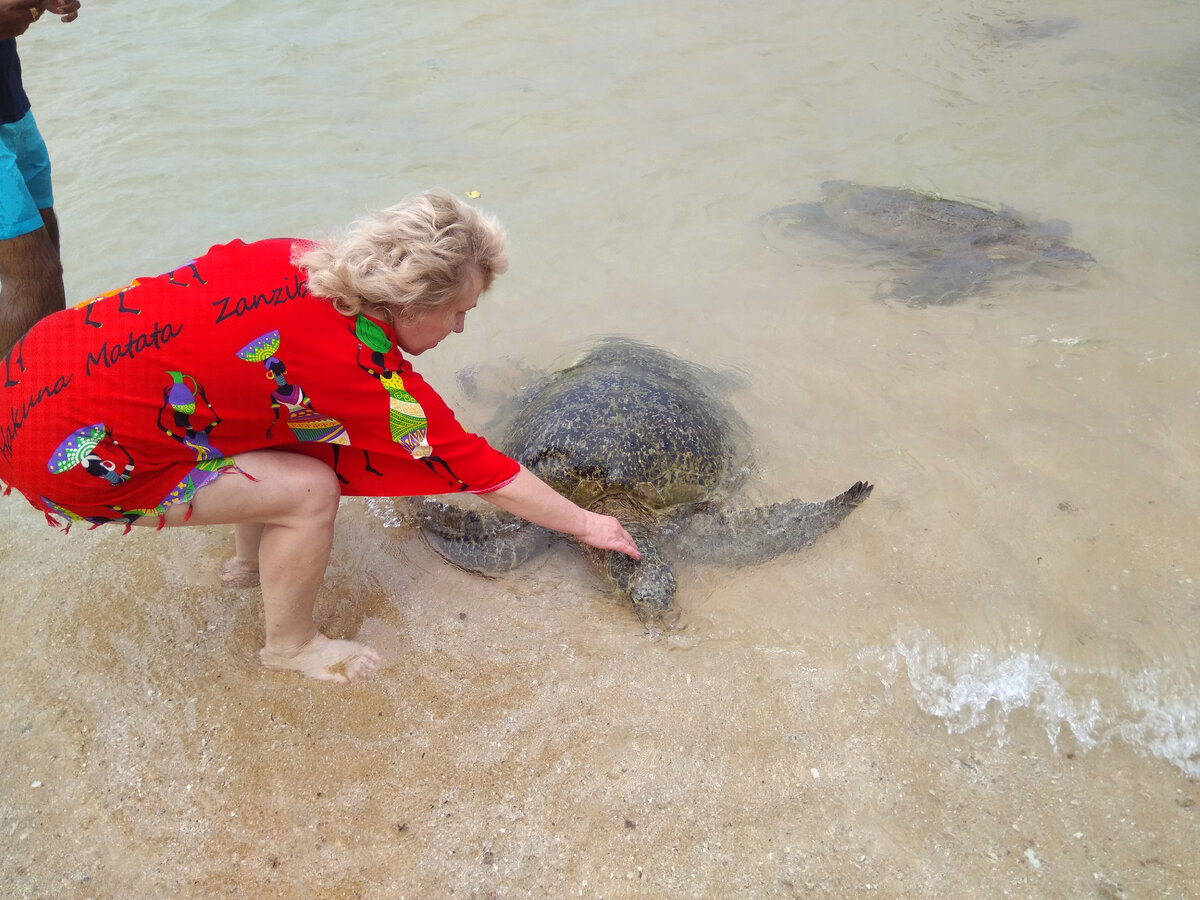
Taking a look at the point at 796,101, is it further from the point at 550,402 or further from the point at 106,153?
the point at 106,153

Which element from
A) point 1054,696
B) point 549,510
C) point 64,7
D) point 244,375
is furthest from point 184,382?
point 1054,696

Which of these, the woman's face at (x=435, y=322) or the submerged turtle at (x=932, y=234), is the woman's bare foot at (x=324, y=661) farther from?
the submerged turtle at (x=932, y=234)

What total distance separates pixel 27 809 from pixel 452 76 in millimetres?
6350

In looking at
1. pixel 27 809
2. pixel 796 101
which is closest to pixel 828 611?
pixel 27 809

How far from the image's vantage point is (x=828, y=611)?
2844 millimetres

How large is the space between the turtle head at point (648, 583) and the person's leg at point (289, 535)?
96 cm

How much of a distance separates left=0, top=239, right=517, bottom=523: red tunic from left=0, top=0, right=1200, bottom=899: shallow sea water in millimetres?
956

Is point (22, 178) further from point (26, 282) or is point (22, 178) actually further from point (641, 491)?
point (641, 491)

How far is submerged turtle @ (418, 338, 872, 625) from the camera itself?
306cm

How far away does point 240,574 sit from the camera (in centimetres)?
292

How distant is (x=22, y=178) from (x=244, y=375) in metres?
1.69

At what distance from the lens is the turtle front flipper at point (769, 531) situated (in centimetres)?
308

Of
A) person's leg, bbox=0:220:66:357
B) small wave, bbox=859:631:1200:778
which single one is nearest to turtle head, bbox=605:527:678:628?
small wave, bbox=859:631:1200:778

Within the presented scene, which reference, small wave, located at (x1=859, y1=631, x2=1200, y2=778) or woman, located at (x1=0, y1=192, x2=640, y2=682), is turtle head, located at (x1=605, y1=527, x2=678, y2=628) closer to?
small wave, located at (x1=859, y1=631, x2=1200, y2=778)
